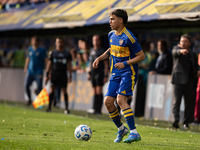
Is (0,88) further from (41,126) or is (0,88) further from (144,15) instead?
(41,126)

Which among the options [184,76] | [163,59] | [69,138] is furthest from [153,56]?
[69,138]

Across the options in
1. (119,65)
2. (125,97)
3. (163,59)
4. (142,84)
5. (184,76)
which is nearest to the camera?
(119,65)

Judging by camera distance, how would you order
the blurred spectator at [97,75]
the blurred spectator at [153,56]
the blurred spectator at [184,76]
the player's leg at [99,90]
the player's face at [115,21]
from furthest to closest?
the blurred spectator at [153,56] → the player's leg at [99,90] → the blurred spectator at [97,75] → the blurred spectator at [184,76] → the player's face at [115,21]

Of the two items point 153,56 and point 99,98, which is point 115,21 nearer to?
point 99,98

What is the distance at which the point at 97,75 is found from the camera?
15.3 m

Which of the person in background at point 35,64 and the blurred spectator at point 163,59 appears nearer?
the blurred spectator at point 163,59

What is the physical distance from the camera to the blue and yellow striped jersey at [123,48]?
8.23 metres

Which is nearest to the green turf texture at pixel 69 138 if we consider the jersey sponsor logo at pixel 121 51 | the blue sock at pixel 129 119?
the blue sock at pixel 129 119

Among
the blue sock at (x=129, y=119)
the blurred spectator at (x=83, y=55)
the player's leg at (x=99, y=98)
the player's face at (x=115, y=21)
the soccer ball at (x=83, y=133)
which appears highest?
the player's face at (x=115, y=21)

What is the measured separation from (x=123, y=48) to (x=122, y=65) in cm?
36

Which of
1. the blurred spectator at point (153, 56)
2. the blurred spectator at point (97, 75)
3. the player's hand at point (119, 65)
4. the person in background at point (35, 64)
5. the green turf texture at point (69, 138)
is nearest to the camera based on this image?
the green turf texture at point (69, 138)

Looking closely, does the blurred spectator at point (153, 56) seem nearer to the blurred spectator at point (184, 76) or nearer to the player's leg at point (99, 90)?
the player's leg at point (99, 90)

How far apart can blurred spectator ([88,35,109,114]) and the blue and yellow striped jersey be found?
260 inches

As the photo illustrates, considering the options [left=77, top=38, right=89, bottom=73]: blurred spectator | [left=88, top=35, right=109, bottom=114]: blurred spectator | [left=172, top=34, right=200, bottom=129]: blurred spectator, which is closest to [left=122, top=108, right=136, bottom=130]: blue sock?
[left=172, top=34, right=200, bottom=129]: blurred spectator
